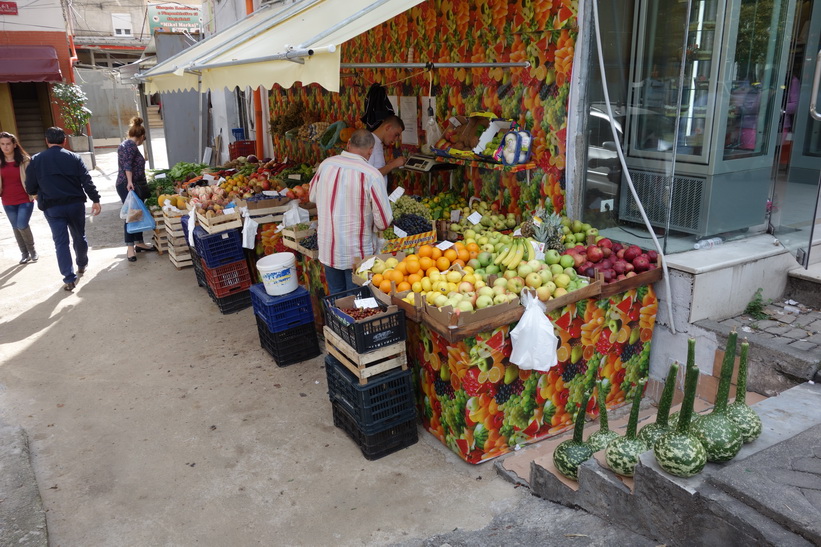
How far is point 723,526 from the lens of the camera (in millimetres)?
2541

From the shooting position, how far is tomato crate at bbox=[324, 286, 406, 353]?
12.8 ft

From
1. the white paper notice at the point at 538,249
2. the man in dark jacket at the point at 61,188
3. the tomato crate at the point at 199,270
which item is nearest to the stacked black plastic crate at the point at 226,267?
the tomato crate at the point at 199,270

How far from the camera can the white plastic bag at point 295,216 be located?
264 inches

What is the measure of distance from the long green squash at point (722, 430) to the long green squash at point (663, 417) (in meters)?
0.15

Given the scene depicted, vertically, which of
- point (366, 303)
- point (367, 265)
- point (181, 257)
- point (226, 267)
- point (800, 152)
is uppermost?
point (800, 152)

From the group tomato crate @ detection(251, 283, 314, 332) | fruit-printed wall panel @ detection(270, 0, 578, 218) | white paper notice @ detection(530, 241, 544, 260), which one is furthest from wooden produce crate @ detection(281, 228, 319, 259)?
white paper notice @ detection(530, 241, 544, 260)

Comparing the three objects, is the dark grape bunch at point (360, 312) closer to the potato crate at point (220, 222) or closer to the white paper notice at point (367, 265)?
the white paper notice at point (367, 265)

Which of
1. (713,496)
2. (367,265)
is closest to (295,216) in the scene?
(367,265)

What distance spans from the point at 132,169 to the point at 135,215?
0.81 metres

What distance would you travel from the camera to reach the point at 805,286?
4664 millimetres

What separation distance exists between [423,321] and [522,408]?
93 centimetres

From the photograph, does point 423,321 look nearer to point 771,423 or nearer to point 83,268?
point 771,423

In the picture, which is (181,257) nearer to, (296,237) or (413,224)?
(296,237)

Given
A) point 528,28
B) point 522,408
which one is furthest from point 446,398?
point 528,28
